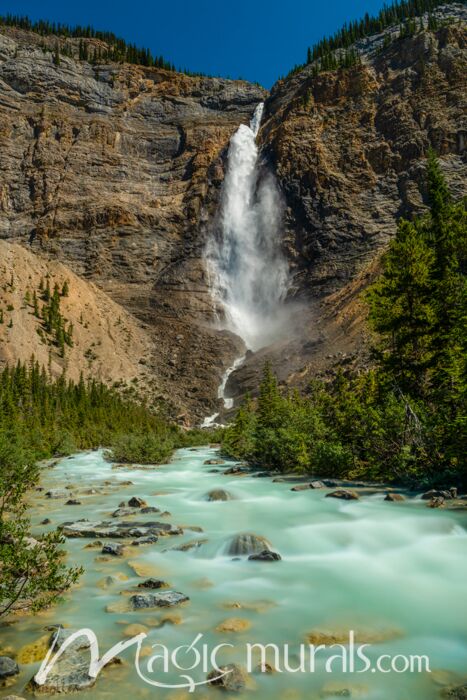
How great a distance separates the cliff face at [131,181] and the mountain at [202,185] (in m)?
0.37

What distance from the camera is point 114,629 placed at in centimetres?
607

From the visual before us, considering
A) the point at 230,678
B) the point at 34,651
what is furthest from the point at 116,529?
the point at 230,678

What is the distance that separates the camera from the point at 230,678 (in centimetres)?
490

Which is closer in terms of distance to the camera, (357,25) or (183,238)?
(183,238)

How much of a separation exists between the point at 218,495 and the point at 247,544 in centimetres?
708

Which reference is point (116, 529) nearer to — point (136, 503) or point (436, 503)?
point (136, 503)

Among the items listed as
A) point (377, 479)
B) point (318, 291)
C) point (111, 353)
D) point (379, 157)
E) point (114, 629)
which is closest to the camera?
point (114, 629)

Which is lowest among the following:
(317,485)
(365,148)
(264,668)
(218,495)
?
(218,495)

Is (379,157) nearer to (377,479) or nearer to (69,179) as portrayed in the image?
(69,179)

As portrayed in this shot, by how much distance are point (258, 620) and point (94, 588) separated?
8.89ft

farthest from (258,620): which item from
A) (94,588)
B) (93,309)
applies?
(93,309)

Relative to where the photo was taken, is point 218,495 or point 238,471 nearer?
point 218,495

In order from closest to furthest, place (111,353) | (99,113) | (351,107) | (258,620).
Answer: (258,620)
(111,353)
(351,107)
(99,113)

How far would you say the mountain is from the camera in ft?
277
